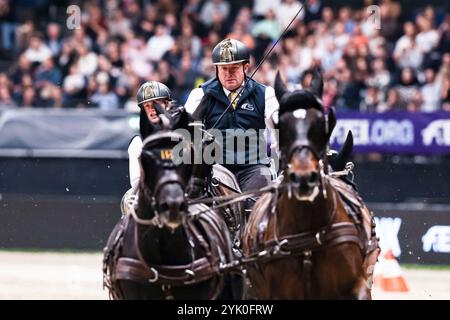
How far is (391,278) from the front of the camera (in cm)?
1318

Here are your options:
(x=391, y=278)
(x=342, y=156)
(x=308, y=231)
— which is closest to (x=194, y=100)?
(x=342, y=156)

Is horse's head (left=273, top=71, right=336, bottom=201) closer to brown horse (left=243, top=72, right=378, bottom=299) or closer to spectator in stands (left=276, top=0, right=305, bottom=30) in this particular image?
brown horse (left=243, top=72, right=378, bottom=299)

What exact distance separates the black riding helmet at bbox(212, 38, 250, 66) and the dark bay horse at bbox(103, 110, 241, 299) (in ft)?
6.56

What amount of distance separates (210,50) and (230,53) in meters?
9.43

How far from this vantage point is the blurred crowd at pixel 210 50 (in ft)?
57.9

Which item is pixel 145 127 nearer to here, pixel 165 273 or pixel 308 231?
pixel 165 273

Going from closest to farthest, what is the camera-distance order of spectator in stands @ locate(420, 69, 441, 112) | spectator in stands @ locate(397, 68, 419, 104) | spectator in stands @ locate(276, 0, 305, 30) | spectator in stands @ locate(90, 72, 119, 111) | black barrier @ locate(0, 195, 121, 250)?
black barrier @ locate(0, 195, 121, 250) < spectator in stands @ locate(420, 69, 441, 112) < spectator in stands @ locate(397, 68, 419, 104) < spectator in stands @ locate(90, 72, 119, 111) < spectator in stands @ locate(276, 0, 305, 30)

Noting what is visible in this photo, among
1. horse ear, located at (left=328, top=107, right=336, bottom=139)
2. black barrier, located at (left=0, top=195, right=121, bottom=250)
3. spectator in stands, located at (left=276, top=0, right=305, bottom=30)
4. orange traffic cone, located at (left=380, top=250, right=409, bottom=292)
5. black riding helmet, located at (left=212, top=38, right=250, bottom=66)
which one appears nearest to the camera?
horse ear, located at (left=328, top=107, right=336, bottom=139)

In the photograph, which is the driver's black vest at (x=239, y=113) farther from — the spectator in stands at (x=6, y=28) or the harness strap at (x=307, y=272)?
the spectator in stands at (x=6, y=28)

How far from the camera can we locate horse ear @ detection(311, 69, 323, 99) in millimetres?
7816

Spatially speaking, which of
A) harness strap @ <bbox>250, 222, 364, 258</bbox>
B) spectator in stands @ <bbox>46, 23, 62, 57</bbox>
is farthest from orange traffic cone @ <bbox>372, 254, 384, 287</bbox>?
spectator in stands @ <bbox>46, 23, 62, 57</bbox>

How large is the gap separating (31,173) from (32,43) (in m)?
3.70

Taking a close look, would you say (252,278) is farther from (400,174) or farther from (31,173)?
(31,173)

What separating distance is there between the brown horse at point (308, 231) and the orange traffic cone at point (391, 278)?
511cm
